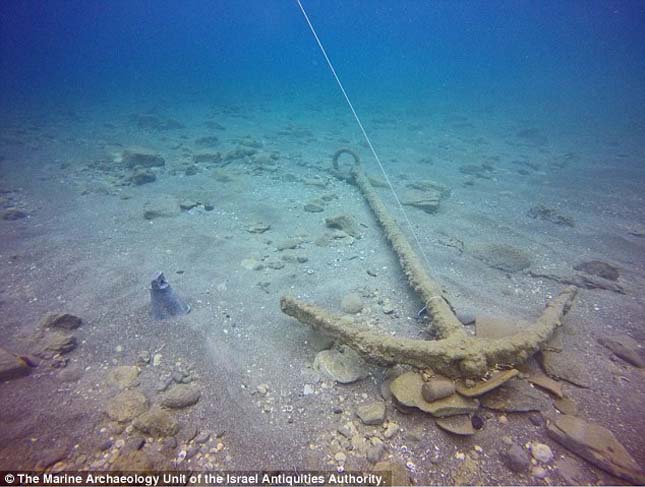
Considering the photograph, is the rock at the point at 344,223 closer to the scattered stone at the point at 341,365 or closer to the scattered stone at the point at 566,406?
the scattered stone at the point at 341,365

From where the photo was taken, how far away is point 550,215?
723 centimetres

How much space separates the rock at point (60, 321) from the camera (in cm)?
342

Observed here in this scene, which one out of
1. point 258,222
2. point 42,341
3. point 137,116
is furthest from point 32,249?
point 137,116

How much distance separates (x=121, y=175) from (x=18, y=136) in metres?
7.77

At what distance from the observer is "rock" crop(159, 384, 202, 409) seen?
270 cm

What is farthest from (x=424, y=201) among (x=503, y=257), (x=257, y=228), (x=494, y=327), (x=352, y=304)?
(x=494, y=327)

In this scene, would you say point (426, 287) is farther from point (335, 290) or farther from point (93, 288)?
point (93, 288)

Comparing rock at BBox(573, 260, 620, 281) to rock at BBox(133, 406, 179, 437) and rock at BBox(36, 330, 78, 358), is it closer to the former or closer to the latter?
rock at BBox(133, 406, 179, 437)

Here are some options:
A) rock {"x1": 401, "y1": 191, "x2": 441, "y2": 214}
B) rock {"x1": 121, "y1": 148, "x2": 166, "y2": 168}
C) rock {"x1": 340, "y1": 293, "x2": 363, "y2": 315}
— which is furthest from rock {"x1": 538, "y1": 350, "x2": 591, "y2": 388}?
rock {"x1": 121, "y1": 148, "x2": 166, "y2": 168}

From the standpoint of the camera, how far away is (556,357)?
3.08 meters

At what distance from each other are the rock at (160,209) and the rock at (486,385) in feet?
20.8

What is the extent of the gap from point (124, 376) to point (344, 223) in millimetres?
4410

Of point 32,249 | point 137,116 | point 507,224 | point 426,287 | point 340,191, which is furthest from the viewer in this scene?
point 137,116

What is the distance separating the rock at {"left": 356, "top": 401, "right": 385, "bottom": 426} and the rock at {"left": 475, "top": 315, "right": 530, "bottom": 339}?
143 cm
